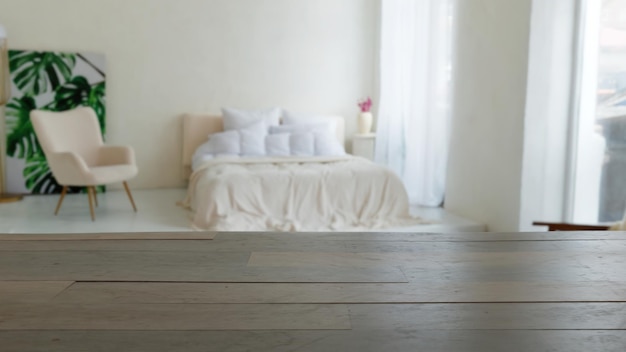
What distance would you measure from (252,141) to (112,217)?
1.55 metres

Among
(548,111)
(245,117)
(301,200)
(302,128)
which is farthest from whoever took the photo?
(245,117)

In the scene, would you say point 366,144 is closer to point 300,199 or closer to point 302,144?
point 302,144

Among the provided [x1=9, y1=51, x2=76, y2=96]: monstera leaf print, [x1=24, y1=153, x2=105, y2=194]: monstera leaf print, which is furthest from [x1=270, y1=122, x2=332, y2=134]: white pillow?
[x1=24, y1=153, x2=105, y2=194]: monstera leaf print

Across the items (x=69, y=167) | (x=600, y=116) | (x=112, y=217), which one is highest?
(x=600, y=116)

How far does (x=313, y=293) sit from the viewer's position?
2.87 feet

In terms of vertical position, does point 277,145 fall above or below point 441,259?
below

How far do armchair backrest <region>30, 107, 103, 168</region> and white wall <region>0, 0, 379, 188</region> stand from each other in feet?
2.82

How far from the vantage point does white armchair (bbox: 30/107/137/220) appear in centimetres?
445

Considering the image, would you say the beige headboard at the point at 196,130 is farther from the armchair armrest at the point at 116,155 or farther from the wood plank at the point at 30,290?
the wood plank at the point at 30,290

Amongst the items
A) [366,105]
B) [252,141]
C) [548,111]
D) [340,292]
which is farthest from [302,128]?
[340,292]

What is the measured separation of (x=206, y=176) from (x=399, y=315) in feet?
12.1

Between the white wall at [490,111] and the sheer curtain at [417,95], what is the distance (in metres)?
0.30

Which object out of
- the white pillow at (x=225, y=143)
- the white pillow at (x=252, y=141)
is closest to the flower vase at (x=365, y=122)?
the white pillow at (x=252, y=141)

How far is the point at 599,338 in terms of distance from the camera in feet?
2.36
